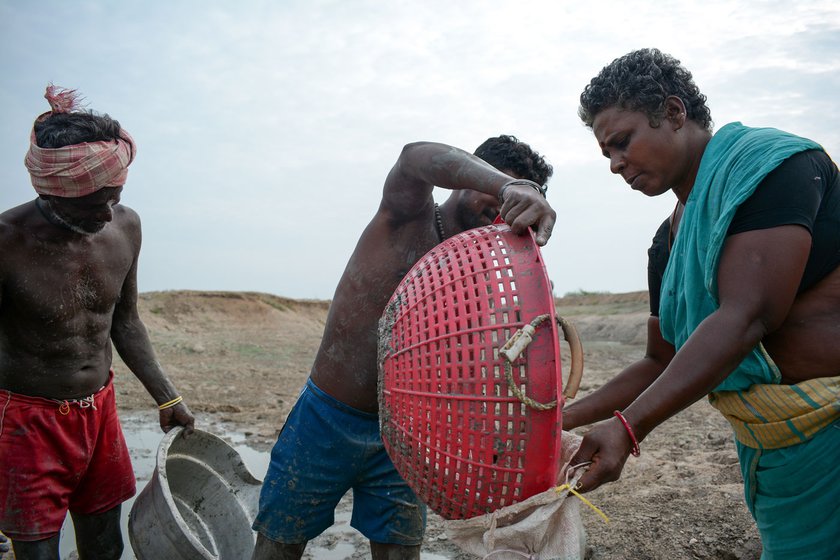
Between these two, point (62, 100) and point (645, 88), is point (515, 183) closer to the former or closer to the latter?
point (645, 88)

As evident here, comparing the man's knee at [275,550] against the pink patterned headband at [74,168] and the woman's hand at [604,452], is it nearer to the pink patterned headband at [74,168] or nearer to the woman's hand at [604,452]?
the woman's hand at [604,452]

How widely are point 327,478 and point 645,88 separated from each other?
166 centimetres

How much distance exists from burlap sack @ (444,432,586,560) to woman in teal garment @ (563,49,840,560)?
85mm

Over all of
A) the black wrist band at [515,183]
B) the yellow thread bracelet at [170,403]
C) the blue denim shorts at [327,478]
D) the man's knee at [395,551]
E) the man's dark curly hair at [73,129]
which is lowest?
the man's knee at [395,551]

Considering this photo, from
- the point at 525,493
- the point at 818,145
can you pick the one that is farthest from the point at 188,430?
the point at 818,145

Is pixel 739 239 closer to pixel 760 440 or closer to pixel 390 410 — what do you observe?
pixel 760 440

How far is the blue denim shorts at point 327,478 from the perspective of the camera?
90.6 inches

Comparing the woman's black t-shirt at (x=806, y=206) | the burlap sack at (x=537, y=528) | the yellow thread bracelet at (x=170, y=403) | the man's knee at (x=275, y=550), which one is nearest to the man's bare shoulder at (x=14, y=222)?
the yellow thread bracelet at (x=170, y=403)

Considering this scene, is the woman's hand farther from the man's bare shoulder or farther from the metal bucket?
the man's bare shoulder

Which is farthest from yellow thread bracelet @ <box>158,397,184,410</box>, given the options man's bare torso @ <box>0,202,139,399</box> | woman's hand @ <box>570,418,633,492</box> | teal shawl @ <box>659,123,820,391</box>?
teal shawl @ <box>659,123,820,391</box>

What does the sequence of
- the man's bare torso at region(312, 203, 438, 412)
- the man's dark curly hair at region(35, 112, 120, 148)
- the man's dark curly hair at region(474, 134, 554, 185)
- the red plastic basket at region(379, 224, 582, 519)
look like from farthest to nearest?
the man's dark curly hair at region(35, 112, 120, 148) < the man's dark curly hair at region(474, 134, 554, 185) < the man's bare torso at region(312, 203, 438, 412) < the red plastic basket at region(379, 224, 582, 519)

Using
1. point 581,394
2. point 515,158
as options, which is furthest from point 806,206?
point 581,394

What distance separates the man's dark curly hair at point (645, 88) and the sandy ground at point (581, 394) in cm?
199

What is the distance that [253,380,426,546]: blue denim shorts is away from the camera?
2301mm
